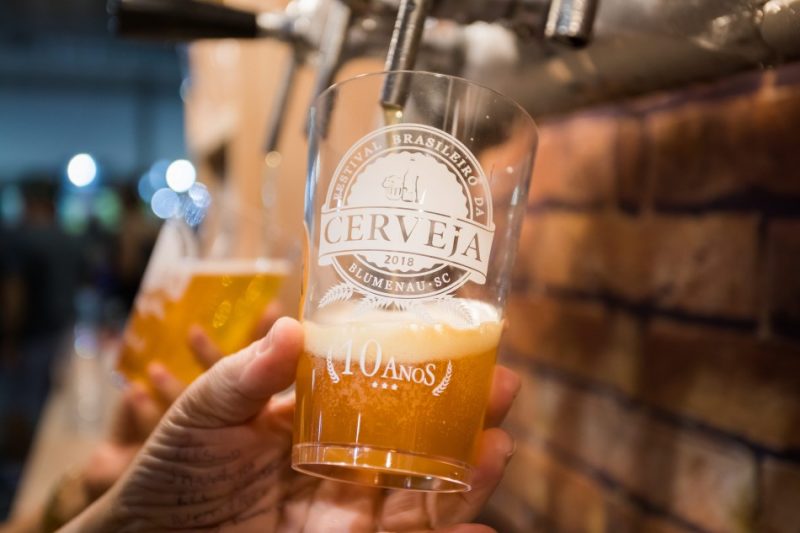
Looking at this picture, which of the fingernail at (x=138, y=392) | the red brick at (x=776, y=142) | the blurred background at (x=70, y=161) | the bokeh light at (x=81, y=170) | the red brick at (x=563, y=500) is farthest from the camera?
the bokeh light at (x=81, y=170)

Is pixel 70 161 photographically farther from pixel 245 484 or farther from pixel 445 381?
pixel 445 381

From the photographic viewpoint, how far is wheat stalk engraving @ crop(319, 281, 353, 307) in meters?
0.48

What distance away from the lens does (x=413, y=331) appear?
0.47 meters

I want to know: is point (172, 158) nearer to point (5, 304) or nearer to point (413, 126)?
point (5, 304)

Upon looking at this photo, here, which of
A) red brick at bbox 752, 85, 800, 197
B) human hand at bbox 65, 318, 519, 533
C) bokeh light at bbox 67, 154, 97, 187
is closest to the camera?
human hand at bbox 65, 318, 519, 533

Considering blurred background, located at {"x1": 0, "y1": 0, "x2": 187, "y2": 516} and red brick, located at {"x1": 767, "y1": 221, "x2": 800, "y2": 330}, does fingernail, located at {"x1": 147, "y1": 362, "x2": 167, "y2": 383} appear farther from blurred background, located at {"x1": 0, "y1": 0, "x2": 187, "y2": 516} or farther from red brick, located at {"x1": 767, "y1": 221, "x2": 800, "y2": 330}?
blurred background, located at {"x1": 0, "y1": 0, "x2": 187, "y2": 516}

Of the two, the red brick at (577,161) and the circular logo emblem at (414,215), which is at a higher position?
the red brick at (577,161)

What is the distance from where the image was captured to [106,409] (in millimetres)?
2344

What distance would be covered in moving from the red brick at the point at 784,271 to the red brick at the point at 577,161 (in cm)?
27

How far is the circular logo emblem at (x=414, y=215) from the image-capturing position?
18.0 inches

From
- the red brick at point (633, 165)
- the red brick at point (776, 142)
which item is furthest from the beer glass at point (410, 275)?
the red brick at point (633, 165)

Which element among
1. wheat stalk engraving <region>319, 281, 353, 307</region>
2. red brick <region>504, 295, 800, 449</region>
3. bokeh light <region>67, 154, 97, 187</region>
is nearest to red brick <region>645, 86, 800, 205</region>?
red brick <region>504, 295, 800, 449</region>

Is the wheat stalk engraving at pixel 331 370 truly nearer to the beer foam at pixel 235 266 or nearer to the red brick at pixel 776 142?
the red brick at pixel 776 142

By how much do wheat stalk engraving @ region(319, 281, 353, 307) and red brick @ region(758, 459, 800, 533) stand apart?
1.32 feet
